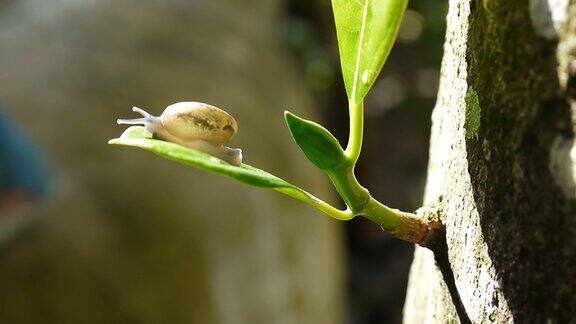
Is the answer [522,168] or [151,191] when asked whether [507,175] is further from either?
[151,191]

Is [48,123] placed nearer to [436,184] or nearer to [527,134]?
[436,184]

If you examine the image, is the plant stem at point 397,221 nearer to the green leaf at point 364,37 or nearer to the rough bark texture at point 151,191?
the green leaf at point 364,37

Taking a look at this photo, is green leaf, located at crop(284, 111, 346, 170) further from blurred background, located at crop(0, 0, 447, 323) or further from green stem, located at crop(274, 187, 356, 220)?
blurred background, located at crop(0, 0, 447, 323)

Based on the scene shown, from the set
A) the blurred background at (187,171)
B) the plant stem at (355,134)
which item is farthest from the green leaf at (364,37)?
the blurred background at (187,171)

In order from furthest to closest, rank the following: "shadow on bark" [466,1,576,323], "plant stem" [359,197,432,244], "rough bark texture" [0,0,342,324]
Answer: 1. "rough bark texture" [0,0,342,324]
2. "plant stem" [359,197,432,244]
3. "shadow on bark" [466,1,576,323]

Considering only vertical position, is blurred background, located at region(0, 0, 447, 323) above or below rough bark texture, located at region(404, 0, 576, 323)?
above

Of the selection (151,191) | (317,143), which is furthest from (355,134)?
(151,191)

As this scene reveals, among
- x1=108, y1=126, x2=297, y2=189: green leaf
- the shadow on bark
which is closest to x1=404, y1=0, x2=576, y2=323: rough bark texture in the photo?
the shadow on bark
